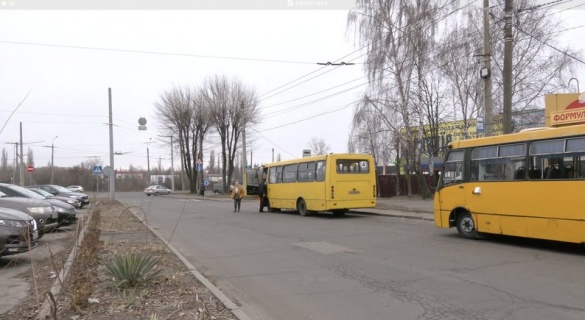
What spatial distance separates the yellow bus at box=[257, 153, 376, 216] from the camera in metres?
19.0

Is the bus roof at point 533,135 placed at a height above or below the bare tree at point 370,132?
below

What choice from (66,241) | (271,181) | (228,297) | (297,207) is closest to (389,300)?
(228,297)

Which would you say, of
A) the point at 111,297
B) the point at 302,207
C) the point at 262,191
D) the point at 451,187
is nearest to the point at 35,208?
the point at 111,297

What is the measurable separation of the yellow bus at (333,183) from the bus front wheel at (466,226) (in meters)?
7.03

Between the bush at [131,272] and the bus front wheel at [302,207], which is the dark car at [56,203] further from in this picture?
the bus front wheel at [302,207]

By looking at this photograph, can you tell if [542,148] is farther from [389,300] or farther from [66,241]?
[66,241]

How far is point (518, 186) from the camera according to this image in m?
10.6

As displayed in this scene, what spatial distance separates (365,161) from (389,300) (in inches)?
548

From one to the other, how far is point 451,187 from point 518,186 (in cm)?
216

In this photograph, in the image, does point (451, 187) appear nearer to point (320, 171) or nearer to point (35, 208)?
point (320, 171)

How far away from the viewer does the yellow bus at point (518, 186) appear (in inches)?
376

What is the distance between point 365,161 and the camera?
1998 cm

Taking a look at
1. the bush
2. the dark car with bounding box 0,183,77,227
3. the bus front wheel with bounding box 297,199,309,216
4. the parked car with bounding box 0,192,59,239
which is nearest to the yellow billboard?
the bus front wheel with bounding box 297,199,309,216

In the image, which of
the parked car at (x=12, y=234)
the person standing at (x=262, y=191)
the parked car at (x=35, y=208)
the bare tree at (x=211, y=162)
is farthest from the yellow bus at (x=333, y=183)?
the bare tree at (x=211, y=162)
